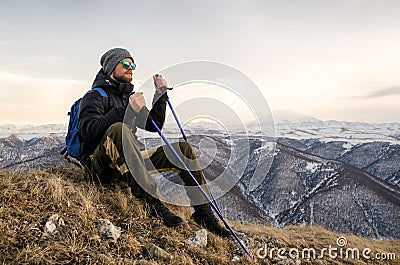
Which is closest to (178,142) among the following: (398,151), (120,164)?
(120,164)

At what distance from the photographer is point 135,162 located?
3.71 meters

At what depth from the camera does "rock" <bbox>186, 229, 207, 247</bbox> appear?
3.92 m

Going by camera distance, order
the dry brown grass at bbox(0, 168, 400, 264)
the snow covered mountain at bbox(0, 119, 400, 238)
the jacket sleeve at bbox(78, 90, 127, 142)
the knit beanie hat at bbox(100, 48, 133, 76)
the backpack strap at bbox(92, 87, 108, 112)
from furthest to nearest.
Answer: the snow covered mountain at bbox(0, 119, 400, 238), the knit beanie hat at bbox(100, 48, 133, 76), the backpack strap at bbox(92, 87, 108, 112), the jacket sleeve at bbox(78, 90, 127, 142), the dry brown grass at bbox(0, 168, 400, 264)

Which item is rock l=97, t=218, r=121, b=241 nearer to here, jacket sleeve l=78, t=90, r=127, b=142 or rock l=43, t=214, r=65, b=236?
rock l=43, t=214, r=65, b=236

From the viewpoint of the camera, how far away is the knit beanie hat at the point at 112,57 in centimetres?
461

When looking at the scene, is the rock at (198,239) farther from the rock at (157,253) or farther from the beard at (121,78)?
the beard at (121,78)

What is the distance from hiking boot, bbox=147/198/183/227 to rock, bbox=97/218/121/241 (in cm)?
63

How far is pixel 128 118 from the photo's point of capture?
369cm

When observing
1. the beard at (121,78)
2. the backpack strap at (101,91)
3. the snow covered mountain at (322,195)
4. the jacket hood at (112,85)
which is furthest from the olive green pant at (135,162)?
the snow covered mountain at (322,195)

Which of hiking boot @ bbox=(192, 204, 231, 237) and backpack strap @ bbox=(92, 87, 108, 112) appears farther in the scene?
hiking boot @ bbox=(192, 204, 231, 237)

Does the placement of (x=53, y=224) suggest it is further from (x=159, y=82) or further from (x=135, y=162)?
(x=159, y=82)

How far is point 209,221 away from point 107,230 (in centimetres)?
168

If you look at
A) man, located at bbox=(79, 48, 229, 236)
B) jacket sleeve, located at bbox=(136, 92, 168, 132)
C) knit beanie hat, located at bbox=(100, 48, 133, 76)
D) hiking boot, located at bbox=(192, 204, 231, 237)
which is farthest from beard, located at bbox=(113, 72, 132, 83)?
hiking boot, located at bbox=(192, 204, 231, 237)

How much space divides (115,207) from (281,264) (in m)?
2.76
